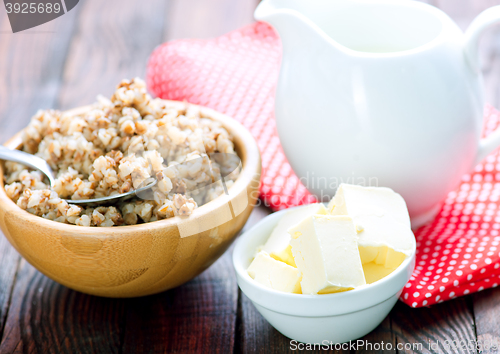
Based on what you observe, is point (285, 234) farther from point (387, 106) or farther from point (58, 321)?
point (58, 321)

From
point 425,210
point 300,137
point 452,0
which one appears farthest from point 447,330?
point 452,0

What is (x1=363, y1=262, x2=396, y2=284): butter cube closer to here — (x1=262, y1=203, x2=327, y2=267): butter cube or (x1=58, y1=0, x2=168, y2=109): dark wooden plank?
(x1=262, y1=203, x2=327, y2=267): butter cube

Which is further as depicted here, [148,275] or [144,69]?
[144,69]

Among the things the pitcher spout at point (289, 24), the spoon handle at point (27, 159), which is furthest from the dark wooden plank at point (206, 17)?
the spoon handle at point (27, 159)

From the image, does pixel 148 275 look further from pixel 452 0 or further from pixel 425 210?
pixel 452 0

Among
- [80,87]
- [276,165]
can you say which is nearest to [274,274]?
[276,165]

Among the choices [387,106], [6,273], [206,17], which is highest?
[387,106]
